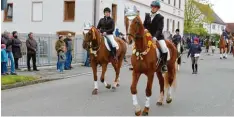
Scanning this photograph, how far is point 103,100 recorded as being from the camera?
A: 11.0 metres

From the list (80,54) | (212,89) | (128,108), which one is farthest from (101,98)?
(80,54)

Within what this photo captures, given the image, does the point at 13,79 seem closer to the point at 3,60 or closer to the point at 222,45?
the point at 3,60

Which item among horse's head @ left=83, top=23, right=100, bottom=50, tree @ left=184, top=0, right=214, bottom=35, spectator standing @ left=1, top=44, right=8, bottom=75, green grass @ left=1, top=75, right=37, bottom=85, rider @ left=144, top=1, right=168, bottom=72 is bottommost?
green grass @ left=1, top=75, right=37, bottom=85

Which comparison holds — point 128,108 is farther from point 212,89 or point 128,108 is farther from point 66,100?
point 212,89

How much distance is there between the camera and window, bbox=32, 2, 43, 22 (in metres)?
32.5

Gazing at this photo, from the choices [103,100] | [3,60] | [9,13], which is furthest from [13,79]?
[9,13]

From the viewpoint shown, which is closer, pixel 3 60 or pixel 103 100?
pixel 103 100

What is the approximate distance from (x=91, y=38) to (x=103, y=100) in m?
2.15

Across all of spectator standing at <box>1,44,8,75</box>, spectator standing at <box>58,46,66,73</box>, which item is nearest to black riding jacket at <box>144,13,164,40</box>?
spectator standing at <box>1,44,8,75</box>

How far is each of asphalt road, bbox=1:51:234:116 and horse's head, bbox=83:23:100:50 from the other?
1.49 metres

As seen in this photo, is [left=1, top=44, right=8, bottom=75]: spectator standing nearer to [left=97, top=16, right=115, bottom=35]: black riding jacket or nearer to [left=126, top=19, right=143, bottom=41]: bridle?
[left=97, top=16, right=115, bottom=35]: black riding jacket

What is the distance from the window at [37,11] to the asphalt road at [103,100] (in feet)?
60.2

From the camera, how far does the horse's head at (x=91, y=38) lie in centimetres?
1191

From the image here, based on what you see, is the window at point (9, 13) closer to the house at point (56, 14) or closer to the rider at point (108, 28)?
the house at point (56, 14)
